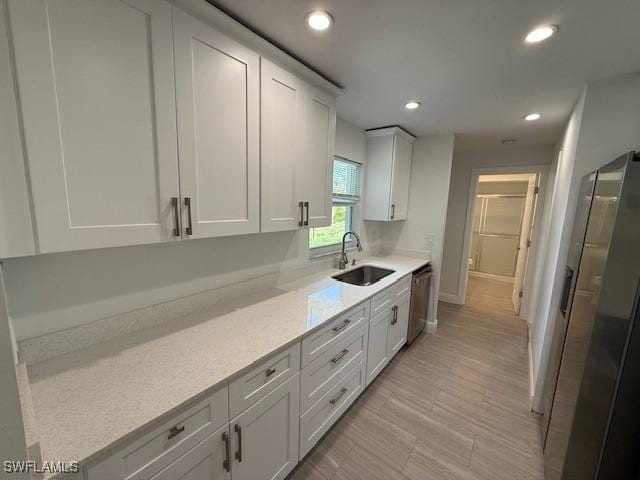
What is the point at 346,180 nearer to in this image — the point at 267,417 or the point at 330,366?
the point at 330,366

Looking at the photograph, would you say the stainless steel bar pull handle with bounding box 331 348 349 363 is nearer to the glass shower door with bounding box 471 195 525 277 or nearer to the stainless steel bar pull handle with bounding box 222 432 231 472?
the stainless steel bar pull handle with bounding box 222 432 231 472

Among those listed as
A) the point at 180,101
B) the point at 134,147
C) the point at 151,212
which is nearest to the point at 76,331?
the point at 151,212

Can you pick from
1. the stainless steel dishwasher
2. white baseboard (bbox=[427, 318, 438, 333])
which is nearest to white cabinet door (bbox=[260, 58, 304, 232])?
the stainless steel dishwasher

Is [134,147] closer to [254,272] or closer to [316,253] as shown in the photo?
[254,272]

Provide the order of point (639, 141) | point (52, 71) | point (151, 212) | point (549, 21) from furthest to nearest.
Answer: point (639, 141) < point (549, 21) < point (151, 212) < point (52, 71)

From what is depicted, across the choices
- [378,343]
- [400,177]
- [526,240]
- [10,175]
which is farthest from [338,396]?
[526,240]

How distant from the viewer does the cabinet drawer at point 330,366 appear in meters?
1.44

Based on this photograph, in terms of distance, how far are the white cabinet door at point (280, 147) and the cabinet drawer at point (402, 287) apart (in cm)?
123

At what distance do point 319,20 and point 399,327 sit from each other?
2.50 metres

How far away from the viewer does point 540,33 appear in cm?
128

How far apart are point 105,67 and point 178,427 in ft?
4.14

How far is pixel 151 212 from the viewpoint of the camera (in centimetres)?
106

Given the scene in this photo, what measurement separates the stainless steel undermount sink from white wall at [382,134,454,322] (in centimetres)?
82

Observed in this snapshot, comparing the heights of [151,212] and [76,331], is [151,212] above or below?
above
